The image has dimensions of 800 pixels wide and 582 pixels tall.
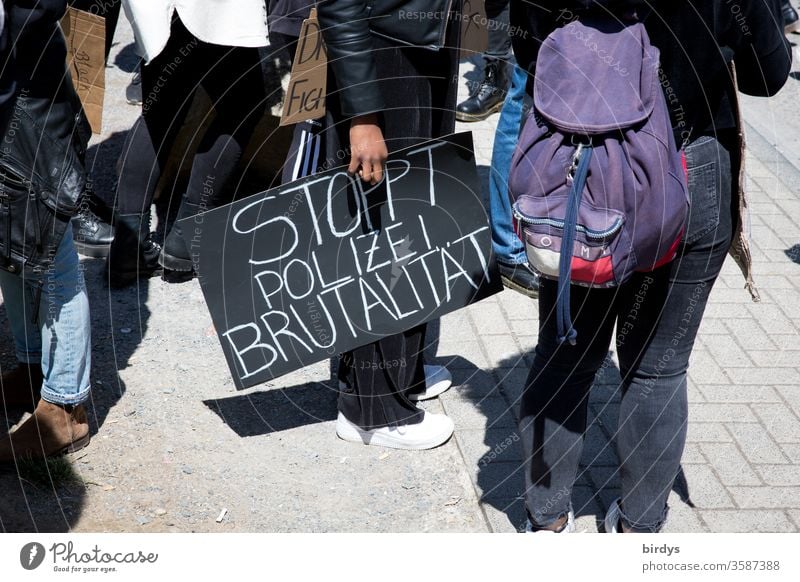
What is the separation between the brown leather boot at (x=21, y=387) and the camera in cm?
326

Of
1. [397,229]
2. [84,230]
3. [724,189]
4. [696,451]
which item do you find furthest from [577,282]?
[84,230]

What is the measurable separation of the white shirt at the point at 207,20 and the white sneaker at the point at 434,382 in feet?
4.49

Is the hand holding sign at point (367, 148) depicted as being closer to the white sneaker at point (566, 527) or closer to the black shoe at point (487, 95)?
the white sneaker at point (566, 527)

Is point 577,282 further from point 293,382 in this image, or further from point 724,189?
point 293,382

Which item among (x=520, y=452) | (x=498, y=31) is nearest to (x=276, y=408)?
(x=520, y=452)

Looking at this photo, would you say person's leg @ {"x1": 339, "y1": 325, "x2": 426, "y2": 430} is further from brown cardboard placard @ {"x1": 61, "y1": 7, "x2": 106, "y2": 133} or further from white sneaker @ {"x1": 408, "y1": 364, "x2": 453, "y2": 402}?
brown cardboard placard @ {"x1": 61, "y1": 7, "x2": 106, "y2": 133}

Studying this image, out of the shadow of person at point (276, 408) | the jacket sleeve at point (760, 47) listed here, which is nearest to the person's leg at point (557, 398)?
the jacket sleeve at point (760, 47)

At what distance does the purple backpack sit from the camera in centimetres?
197

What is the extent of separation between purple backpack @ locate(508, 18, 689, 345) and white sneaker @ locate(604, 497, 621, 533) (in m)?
0.93

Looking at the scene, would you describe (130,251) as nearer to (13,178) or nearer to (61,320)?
(61,320)

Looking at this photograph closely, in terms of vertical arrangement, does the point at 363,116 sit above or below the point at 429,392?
above

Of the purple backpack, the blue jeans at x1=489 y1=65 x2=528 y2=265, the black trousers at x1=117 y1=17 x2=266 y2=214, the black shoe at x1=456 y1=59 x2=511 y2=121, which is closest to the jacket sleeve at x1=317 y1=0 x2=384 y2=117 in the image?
the purple backpack
